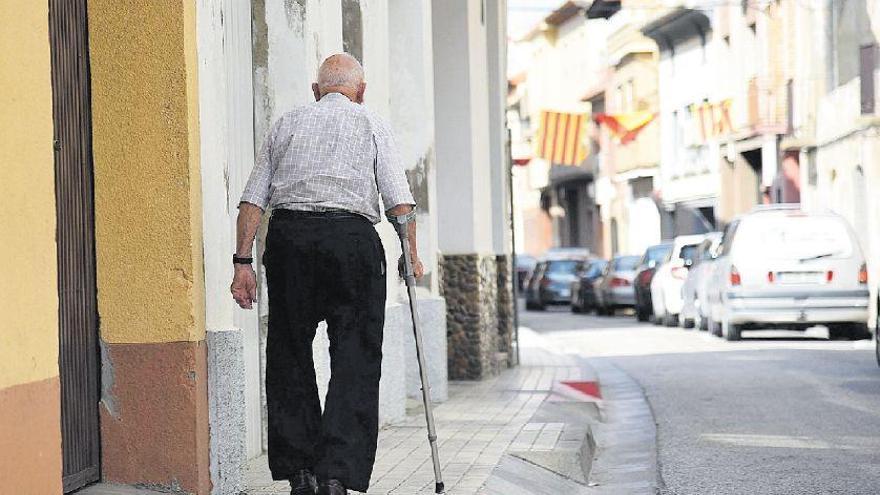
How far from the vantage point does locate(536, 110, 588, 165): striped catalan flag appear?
175 ft

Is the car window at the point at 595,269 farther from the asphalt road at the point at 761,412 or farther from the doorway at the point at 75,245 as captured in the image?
the doorway at the point at 75,245

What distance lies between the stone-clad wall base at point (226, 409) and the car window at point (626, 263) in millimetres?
32815

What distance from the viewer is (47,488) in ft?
18.6

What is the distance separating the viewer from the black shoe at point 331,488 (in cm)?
722

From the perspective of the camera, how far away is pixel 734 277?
2442cm

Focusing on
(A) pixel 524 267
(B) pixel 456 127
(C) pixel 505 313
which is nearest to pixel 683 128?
(A) pixel 524 267

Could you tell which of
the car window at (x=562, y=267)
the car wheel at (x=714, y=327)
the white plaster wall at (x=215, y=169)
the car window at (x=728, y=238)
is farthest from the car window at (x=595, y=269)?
the white plaster wall at (x=215, y=169)

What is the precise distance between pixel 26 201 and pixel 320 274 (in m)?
1.99

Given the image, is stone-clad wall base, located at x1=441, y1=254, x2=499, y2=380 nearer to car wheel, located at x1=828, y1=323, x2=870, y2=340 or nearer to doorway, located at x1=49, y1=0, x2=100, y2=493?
doorway, located at x1=49, y1=0, x2=100, y2=493

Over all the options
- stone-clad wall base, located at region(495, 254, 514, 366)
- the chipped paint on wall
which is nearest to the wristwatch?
the chipped paint on wall

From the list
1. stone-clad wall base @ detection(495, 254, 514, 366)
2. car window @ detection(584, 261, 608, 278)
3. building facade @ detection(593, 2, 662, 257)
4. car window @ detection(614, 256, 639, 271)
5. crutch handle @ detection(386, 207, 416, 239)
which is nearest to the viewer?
crutch handle @ detection(386, 207, 416, 239)

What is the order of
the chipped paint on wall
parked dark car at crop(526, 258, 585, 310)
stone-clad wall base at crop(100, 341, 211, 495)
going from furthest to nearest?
parked dark car at crop(526, 258, 585, 310)
the chipped paint on wall
stone-clad wall base at crop(100, 341, 211, 495)

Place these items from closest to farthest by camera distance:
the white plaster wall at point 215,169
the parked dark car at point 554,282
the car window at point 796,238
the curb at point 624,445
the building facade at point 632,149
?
the white plaster wall at point 215,169 < the curb at point 624,445 < the car window at point 796,238 < the parked dark car at point 554,282 < the building facade at point 632,149

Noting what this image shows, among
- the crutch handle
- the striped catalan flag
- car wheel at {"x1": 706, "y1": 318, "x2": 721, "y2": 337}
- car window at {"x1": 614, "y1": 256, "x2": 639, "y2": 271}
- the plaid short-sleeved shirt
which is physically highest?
the striped catalan flag
